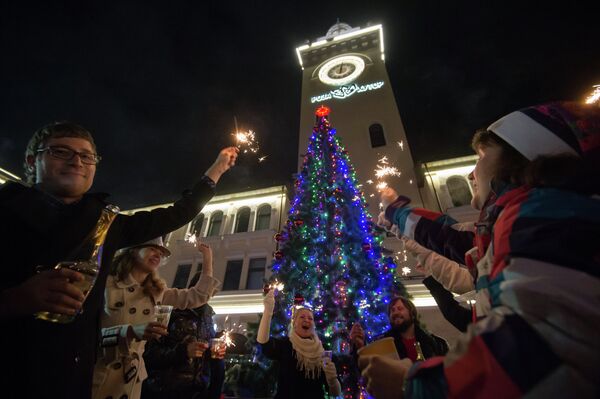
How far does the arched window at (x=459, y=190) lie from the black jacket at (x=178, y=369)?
14.4 meters

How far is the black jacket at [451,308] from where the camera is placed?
307 centimetres

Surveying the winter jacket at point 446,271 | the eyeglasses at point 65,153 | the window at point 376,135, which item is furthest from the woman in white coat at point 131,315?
the window at point 376,135

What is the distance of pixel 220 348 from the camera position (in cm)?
353

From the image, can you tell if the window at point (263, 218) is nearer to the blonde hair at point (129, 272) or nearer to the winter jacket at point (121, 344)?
the blonde hair at point (129, 272)

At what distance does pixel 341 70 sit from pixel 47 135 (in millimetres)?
22960

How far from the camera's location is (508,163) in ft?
4.63

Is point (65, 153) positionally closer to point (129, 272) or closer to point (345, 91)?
→ point (129, 272)

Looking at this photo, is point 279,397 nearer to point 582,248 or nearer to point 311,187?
point 582,248

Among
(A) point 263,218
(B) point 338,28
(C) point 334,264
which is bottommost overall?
(C) point 334,264

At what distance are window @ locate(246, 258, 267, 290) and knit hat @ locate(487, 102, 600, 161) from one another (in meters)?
15.1

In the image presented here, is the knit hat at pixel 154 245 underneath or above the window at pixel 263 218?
underneath

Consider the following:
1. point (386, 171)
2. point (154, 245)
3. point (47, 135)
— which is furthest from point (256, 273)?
point (47, 135)

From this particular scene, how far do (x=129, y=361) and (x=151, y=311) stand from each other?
62 centimetres

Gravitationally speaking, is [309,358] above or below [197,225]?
below
